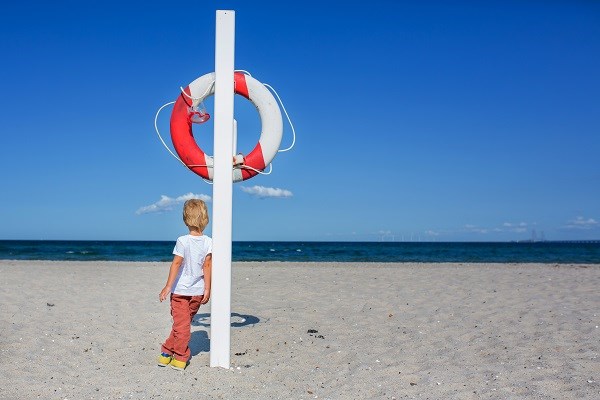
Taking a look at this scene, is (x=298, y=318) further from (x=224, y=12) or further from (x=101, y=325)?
(x=224, y=12)

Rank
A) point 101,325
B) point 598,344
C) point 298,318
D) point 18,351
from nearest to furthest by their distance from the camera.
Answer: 1. point 18,351
2. point 598,344
3. point 101,325
4. point 298,318

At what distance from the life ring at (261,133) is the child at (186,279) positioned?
18.2 inches

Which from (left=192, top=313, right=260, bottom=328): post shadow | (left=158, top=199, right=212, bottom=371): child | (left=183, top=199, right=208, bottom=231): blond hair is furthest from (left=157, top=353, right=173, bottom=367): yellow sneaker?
(left=192, top=313, right=260, bottom=328): post shadow

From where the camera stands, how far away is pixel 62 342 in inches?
182

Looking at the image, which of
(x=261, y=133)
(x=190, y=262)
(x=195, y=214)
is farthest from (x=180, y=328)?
(x=261, y=133)

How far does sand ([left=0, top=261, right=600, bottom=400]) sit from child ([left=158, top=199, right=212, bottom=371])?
0.16m

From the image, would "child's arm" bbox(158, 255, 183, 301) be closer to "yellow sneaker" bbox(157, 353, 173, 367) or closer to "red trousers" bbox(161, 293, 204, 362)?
"red trousers" bbox(161, 293, 204, 362)

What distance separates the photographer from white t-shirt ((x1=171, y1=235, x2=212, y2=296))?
4.00 meters

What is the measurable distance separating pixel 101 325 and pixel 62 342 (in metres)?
0.75

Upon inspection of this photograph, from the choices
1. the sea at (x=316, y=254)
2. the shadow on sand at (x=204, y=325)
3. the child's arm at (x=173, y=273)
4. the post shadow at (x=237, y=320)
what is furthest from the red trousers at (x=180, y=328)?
the sea at (x=316, y=254)

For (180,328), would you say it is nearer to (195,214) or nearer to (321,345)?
(195,214)

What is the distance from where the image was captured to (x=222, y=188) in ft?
13.0

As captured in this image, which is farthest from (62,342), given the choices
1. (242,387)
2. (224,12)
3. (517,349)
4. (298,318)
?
(517,349)

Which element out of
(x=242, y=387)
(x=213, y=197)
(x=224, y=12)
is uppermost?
(x=224, y=12)
